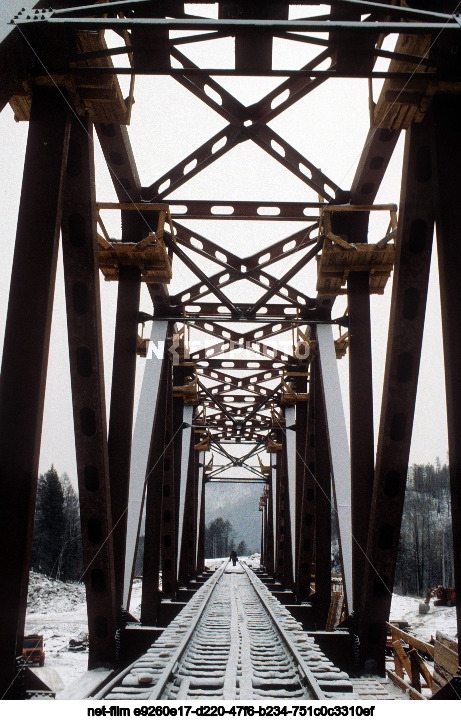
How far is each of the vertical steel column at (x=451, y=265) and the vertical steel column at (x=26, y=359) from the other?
319 centimetres

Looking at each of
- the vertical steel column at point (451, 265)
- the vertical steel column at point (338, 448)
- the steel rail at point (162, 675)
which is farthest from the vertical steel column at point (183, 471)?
the vertical steel column at point (451, 265)

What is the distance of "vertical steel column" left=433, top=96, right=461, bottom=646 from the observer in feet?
14.2

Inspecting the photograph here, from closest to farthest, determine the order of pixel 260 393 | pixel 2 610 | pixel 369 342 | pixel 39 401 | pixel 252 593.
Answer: pixel 2 610
pixel 39 401
pixel 369 342
pixel 252 593
pixel 260 393

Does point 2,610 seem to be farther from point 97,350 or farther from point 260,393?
point 260,393

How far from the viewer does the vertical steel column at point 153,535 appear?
10.5 meters

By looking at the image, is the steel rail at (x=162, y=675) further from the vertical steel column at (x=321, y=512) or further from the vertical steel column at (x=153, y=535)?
the vertical steel column at (x=321, y=512)

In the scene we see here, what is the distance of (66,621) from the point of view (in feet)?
129

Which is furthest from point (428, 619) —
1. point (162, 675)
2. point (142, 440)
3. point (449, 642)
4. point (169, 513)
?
point (162, 675)

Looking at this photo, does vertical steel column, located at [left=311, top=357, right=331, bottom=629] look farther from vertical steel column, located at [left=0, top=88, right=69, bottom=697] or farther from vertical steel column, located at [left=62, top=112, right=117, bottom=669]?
vertical steel column, located at [left=0, top=88, right=69, bottom=697]

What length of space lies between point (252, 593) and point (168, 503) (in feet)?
17.4

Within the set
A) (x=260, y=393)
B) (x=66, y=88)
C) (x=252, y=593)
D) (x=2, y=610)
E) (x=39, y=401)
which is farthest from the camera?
(x=260, y=393)

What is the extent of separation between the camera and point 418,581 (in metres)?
63.8

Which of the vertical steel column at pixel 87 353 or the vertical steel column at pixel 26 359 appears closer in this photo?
the vertical steel column at pixel 26 359
